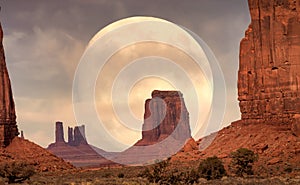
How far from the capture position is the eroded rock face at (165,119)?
140500mm

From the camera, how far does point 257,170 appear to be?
62.5m

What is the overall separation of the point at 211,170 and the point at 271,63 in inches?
922

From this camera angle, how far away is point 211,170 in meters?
58.3

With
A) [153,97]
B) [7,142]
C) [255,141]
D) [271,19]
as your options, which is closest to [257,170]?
[255,141]

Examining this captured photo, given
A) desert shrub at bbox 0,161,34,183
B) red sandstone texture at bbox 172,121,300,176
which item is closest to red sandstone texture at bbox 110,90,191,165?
red sandstone texture at bbox 172,121,300,176

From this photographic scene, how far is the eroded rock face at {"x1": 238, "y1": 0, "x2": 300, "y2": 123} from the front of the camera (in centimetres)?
7606

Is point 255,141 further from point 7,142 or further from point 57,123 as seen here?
point 57,123

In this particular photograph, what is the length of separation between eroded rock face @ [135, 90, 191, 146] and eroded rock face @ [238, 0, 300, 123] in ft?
187

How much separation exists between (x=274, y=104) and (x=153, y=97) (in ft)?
230

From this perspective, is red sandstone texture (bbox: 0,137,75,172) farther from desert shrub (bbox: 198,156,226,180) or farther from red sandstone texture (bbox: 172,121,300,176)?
desert shrub (bbox: 198,156,226,180)

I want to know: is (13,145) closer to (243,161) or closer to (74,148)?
(243,161)

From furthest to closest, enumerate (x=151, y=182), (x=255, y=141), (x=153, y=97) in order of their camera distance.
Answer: (x=153, y=97) < (x=255, y=141) < (x=151, y=182)

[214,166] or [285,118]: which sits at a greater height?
[285,118]

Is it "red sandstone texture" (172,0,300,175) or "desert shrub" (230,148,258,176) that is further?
"red sandstone texture" (172,0,300,175)
